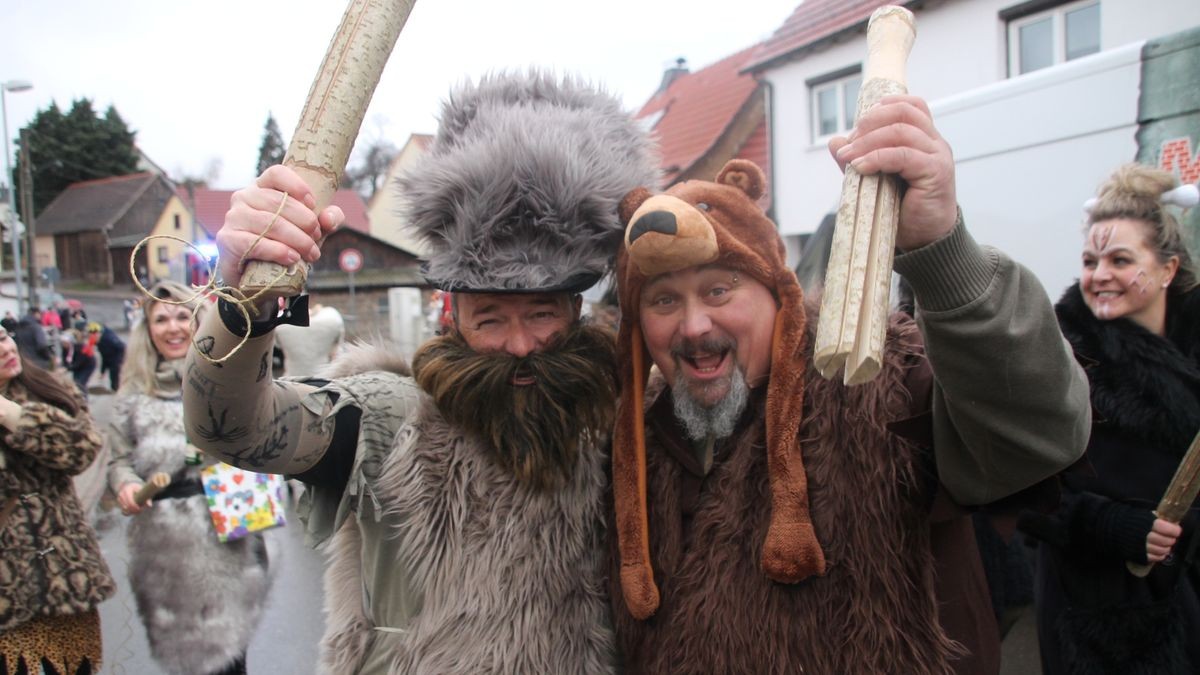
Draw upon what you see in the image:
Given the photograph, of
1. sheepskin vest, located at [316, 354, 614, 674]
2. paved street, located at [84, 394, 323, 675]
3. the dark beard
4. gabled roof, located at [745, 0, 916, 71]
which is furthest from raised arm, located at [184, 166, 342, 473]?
gabled roof, located at [745, 0, 916, 71]

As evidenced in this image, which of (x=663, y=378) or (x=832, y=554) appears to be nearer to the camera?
(x=832, y=554)

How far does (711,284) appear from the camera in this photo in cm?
179

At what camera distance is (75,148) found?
49188 millimetres

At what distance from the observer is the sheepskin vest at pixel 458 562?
1775 mm

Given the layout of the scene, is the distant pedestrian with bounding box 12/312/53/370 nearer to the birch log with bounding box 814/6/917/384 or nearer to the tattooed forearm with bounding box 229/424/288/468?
the tattooed forearm with bounding box 229/424/288/468

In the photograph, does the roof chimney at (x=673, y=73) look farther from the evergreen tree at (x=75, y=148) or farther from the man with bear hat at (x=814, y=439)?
the evergreen tree at (x=75, y=148)

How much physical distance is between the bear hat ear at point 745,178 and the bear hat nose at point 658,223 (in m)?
0.28

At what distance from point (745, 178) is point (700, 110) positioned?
52.8 ft

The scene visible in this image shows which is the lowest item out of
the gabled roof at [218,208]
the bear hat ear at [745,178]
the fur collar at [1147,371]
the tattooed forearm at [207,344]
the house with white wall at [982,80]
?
the fur collar at [1147,371]

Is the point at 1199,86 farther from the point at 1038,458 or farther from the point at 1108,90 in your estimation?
the point at 1038,458

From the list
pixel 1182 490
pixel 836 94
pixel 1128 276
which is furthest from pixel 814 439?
pixel 836 94

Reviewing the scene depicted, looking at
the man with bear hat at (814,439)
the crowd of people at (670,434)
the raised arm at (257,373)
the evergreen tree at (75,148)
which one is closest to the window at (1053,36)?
the crowd of people at (670,434)

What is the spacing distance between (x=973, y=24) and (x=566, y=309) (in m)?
8.90

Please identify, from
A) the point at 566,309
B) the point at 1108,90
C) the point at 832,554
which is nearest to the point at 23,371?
the point at 566,309
